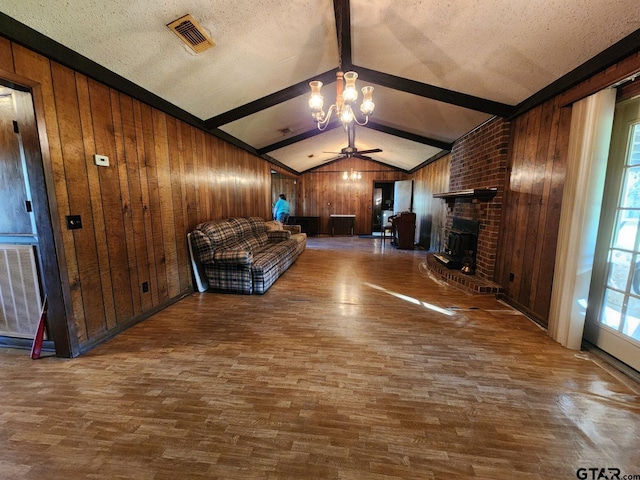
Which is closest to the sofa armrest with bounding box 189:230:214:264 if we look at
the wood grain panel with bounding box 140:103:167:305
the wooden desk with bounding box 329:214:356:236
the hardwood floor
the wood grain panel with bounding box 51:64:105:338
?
the wood grain panel with bounding box 140:103:167:305

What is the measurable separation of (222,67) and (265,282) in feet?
8.12

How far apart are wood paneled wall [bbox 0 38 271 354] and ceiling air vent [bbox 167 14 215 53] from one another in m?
0.85

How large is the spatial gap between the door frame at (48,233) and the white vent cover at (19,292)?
132 millimetres

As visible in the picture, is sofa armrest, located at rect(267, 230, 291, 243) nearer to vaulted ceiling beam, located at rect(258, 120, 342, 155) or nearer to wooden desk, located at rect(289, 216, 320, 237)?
vaulted ceiling beam, located at rect(258, 120, 342, 155)

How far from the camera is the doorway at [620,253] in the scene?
185 cm

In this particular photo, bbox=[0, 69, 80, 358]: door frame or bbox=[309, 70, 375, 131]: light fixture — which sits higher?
bbox=[309, 70, 375, 131]: light fixture

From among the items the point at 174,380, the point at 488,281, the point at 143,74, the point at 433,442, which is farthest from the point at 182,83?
the point at 488,281

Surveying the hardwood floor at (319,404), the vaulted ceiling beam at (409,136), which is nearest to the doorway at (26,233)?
the hardwood floor at (319,404)

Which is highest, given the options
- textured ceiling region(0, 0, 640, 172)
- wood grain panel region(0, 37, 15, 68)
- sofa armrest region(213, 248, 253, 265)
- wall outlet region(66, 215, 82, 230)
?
Result: textured ceiling region(0, 0, 640, 172)

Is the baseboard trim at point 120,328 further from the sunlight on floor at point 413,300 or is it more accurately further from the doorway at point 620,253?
the doorway at point 620,253

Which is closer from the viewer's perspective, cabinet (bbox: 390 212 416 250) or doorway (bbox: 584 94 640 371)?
doorway (bbox: 584 94 640 371)

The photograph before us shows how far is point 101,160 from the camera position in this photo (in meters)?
2.22

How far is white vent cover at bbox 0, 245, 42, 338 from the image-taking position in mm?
2002

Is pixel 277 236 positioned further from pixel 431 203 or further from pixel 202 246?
pixel 431 203
